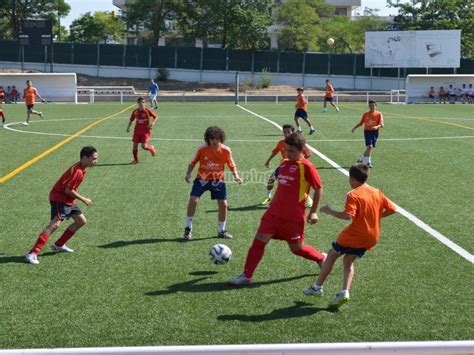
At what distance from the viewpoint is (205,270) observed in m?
8.88

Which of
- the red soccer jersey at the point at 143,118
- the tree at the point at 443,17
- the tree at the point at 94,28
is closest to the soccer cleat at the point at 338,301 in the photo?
the red soccer jersey at the point at 143,118

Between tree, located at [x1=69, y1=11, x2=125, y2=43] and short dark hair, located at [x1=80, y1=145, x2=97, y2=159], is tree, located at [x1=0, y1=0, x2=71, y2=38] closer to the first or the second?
tree, located at [x1=69, y1=11, x2=125, y2=43]

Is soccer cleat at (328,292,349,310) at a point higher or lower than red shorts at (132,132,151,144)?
lower

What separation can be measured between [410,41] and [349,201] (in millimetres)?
63307

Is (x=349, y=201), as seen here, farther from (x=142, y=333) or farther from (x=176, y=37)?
(x=176, y=37)

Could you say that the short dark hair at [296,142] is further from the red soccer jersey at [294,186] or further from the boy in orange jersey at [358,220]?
the boy in orange jersey at [358,220]

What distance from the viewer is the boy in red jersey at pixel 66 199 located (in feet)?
30.0

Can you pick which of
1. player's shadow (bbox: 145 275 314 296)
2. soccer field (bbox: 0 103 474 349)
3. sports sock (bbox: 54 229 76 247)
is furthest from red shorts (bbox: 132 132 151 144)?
player's shadow (bbox: 145 275 314 296)

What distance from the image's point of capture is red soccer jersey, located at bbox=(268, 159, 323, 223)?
7.91 meters

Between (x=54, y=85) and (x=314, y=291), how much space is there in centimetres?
4914

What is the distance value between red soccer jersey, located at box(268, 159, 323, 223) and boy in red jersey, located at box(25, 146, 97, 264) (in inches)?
101

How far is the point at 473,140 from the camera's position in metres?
24.7

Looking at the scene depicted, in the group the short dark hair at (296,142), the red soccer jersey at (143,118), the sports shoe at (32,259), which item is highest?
the short dark hair at (296,142)

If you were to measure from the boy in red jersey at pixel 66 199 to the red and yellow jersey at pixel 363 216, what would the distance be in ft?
11.5
